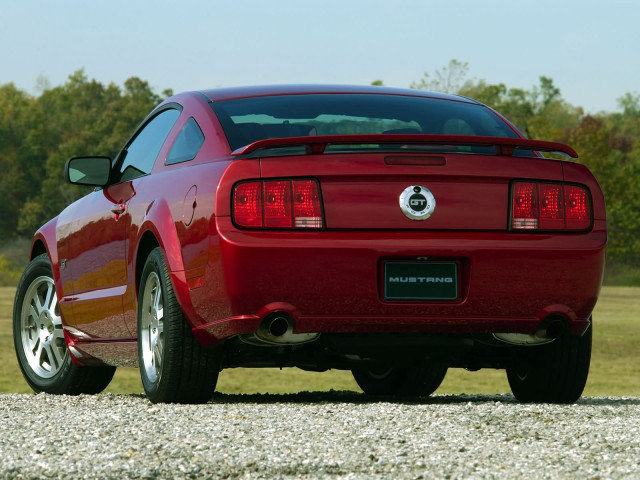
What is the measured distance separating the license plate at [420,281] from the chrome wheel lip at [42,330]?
10.6 feet

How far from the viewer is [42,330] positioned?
848 centimetres

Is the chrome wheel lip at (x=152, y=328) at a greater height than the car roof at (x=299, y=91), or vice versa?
the car roof at (x=299, y=91)

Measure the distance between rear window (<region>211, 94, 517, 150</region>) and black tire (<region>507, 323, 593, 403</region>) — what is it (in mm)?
1159

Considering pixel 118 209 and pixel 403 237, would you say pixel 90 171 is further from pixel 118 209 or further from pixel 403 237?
pixel 403 237

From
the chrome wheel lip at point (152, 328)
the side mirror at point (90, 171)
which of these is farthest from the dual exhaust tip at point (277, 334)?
the side mirror at point (90, 171)

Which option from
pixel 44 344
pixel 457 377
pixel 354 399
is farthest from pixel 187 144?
pixel 457 377

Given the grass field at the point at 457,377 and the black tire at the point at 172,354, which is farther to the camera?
the grass field at the point at 457,377

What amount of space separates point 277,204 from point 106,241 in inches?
75.2

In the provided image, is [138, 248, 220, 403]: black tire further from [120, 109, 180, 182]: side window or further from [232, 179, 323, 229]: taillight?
[120, 109, 180, 182]: side window

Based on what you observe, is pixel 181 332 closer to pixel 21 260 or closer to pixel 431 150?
pixel 431 150

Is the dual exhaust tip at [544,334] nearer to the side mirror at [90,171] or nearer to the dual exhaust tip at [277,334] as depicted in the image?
the dual exhaust tip at [277,334]

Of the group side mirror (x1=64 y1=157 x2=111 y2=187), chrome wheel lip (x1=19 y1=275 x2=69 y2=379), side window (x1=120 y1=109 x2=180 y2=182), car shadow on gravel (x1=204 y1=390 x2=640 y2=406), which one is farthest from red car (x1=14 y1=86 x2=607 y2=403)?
chrome wheel lip (x1=19 y1=275 x2=69 y2=379)

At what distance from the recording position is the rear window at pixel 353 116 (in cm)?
643

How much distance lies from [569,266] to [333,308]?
1.15 m
